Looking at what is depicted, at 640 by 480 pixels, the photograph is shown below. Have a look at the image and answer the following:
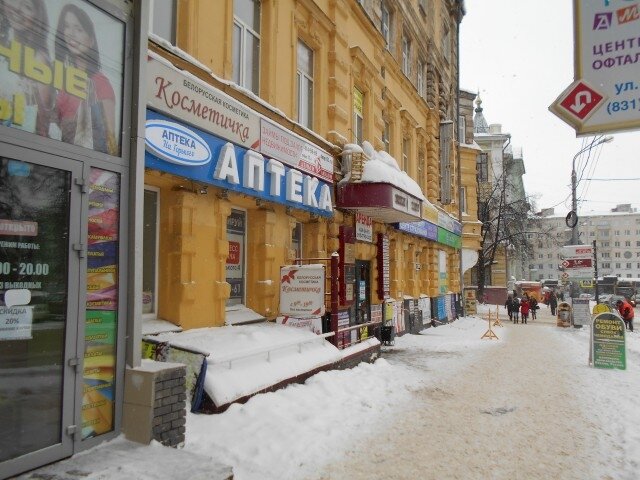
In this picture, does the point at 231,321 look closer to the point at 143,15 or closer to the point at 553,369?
the point at 143,15

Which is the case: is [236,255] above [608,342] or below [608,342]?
above

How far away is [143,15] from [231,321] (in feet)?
15.4

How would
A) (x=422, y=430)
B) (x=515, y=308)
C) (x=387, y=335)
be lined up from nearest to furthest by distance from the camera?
(x=422, y=430)
(x=387, y=335)
(x=515, y=308)

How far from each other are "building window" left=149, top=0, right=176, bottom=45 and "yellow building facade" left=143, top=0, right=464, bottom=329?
5.1 inches

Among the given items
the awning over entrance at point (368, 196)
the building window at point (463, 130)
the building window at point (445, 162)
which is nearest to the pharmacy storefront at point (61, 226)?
the awning over entrance at point (368, 196)

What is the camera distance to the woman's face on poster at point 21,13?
339 cm

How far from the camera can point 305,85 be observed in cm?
1117

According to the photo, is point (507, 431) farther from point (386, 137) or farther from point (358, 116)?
point (386, 137)

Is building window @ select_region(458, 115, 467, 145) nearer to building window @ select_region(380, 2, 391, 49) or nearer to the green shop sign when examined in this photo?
the green shop sign

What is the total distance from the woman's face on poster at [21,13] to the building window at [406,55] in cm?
1571

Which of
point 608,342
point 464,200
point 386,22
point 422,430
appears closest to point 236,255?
point 422,430

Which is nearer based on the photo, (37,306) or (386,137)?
(37,306)

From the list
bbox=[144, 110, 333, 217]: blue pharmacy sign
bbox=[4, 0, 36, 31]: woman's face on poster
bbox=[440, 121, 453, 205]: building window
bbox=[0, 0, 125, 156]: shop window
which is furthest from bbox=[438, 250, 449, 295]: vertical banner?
bbox=[4, 0, 36, 31]: woman's face on poster

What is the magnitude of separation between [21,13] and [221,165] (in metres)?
3.82
